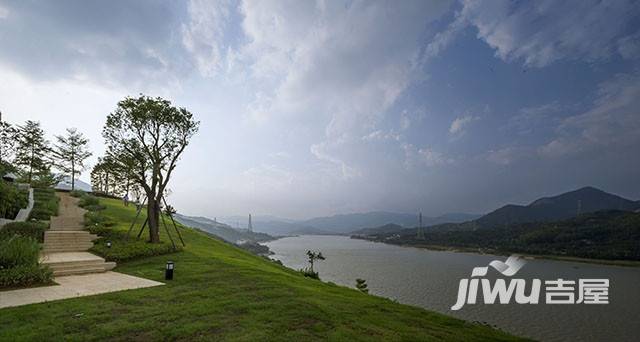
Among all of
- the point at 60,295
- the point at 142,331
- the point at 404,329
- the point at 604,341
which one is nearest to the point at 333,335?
the point at 404,329

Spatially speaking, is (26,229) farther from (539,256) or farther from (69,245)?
(539,256)

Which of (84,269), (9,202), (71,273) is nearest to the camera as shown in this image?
(71,273)

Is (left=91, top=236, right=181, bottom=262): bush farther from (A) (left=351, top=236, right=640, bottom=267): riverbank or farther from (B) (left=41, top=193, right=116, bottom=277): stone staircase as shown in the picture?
(A) (left=351, top=236, right=640, bottom=267): riverbank

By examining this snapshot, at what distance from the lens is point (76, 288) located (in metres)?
9.80

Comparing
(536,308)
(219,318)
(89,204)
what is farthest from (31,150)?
(536,308)

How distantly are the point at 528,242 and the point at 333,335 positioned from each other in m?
132

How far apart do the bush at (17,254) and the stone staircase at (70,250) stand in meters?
0.67

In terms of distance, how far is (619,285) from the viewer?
175ft

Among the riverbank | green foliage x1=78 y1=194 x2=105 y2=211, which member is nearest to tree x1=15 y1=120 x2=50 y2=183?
green foliage x1=78 y1=194 x2=105 y2=211

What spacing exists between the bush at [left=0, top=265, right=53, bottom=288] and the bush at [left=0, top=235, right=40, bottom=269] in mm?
389

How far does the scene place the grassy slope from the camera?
631 centimetres

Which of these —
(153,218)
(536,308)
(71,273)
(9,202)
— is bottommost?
(536,308)

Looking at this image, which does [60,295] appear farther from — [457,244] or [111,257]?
[457,244]

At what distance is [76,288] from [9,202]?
12760 millimetres
